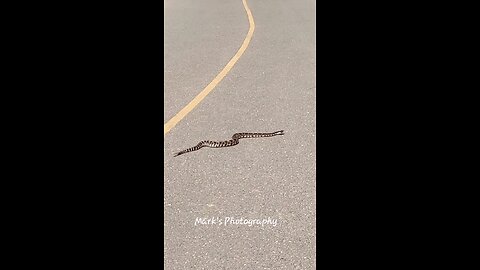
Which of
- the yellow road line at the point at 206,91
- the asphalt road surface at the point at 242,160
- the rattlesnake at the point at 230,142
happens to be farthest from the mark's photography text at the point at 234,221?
the yellow road line at the point at 206,91

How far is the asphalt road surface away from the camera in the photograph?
15.9 ft

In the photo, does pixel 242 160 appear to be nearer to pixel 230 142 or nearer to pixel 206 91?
pixel 230 142

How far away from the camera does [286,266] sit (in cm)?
456

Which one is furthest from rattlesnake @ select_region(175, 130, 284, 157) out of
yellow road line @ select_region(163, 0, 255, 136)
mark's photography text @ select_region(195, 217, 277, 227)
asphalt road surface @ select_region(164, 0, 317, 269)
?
mark's photography text @ select_region(195, 217, 277, 227)

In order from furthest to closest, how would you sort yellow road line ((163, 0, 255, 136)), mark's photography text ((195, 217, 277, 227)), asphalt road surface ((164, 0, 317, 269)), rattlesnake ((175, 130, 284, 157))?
yellow road line ((163, 0, 255, 136)) → rattlesnake ((175, 130, 284, 157)) → mark's photography text ((195, 217, 277, 227)) → asphalt road surface ((164, 0, 317, 269))

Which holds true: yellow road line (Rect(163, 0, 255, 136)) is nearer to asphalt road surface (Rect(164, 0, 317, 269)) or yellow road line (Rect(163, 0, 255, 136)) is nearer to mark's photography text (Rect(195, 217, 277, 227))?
asphalt road surface (Rect(164, 0, 317, 269))

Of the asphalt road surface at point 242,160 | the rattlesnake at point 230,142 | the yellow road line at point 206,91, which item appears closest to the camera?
the asphalt road surface at point 242,160

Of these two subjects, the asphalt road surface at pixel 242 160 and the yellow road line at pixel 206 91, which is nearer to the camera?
the asphalt road surface at pixel 242 160

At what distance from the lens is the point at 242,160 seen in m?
6.96

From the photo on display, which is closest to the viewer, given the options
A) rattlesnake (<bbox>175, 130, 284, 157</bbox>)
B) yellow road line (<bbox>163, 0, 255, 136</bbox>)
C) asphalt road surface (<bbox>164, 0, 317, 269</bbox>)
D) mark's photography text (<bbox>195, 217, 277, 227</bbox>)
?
asphalt road surface (<bbox>164, 0, 317, 269</bbox>)

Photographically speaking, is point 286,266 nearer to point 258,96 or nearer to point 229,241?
point 229,241

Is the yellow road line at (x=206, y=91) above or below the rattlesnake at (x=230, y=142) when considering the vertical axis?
below

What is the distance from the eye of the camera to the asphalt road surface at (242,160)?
4855mm

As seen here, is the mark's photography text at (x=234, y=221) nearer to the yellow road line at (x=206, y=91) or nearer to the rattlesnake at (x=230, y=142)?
the rattlesnake at (x=230, y=142)
